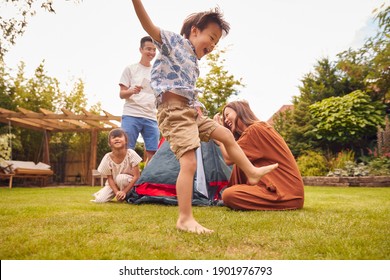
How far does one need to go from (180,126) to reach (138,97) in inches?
82.7


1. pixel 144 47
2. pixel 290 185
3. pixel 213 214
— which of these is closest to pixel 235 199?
pixel 213 214

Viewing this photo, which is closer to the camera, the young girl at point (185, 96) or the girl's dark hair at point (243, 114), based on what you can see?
the young girl at point (185, 96)

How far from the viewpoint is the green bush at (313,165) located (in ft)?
29.8

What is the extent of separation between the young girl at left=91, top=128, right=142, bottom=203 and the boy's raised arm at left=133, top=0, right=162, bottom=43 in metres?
2.08

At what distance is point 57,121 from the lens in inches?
399

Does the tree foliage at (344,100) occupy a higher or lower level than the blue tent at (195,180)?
higher

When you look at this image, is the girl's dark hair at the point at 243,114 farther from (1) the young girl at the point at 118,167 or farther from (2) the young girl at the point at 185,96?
(1) the young girl at the point at 118,167

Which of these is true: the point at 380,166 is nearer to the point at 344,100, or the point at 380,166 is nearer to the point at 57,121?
the point at 344,100

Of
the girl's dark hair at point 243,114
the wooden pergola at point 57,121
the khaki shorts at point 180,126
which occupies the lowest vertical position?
the khaki shorts at point 180,126

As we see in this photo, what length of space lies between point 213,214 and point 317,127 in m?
8.10

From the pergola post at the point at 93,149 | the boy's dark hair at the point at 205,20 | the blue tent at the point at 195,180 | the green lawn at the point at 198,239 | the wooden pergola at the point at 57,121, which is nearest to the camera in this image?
the green lawn at the point at 198,239

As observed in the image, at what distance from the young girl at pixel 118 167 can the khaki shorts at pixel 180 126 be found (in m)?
1.85

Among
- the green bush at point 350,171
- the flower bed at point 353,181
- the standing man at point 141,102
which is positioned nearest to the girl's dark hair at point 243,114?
the standing man at point 141,102
